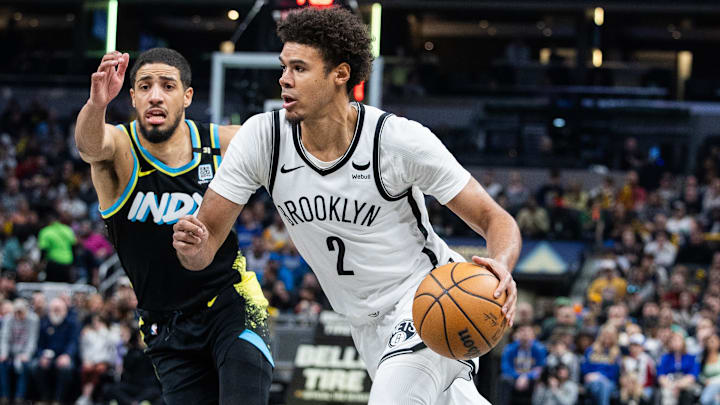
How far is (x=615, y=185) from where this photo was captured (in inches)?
800

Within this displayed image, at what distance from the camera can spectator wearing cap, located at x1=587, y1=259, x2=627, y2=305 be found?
14.4 metres

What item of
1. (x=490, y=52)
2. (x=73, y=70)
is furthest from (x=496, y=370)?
(x=490, y=52)

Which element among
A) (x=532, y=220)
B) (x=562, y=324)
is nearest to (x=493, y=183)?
(x=532, y=220)

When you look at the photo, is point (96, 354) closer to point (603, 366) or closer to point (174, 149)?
point (603, 366)

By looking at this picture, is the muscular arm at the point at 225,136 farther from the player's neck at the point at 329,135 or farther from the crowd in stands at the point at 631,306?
the crowd in stands at the point at 631,306

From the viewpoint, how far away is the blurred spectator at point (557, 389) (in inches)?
453

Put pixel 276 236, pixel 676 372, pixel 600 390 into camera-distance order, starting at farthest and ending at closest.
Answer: pixel 276 236 < pixel 676 372 < pixel 600 390

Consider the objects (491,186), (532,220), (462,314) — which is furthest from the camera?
(491,186)

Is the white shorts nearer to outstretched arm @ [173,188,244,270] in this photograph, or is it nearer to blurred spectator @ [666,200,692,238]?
outstretched arm @ [173,188,244,270]

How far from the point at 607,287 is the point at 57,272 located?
27.9 feet

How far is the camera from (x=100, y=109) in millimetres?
4652

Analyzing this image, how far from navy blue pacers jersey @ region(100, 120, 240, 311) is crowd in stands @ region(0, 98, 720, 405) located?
717 centimetres

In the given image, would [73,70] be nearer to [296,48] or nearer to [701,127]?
[701,127]

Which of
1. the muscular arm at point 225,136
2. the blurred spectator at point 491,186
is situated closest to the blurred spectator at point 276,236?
the blurred spectator at point 491,186
